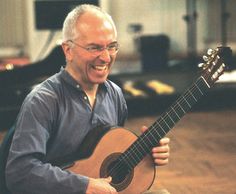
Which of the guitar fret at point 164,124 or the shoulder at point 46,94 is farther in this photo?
the guitar fret at point 164,124

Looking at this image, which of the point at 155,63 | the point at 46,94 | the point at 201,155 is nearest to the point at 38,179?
the point at 46,94

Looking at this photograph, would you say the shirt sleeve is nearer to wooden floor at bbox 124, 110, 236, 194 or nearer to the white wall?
wooden floor at bbox 124, 110, 236, 194

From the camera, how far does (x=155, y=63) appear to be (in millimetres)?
6496

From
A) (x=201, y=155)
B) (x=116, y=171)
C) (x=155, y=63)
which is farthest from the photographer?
(x=155, y=63)

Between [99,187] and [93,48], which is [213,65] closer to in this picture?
[93,48]

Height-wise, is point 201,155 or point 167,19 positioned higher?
point 167,19

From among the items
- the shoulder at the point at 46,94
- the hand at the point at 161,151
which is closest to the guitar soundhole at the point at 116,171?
the hand at the point at 161,151

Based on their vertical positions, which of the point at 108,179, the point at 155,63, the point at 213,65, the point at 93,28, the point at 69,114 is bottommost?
the point at 155,63

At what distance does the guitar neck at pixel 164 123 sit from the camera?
1.76 m

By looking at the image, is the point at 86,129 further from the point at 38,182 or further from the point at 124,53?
the point at 124,53

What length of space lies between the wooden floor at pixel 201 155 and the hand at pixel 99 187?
148 centimetres

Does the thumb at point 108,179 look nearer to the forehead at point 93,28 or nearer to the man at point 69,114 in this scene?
the man at point 69,114

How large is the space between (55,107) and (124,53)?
20.0 ft

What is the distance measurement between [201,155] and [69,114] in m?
2.28
